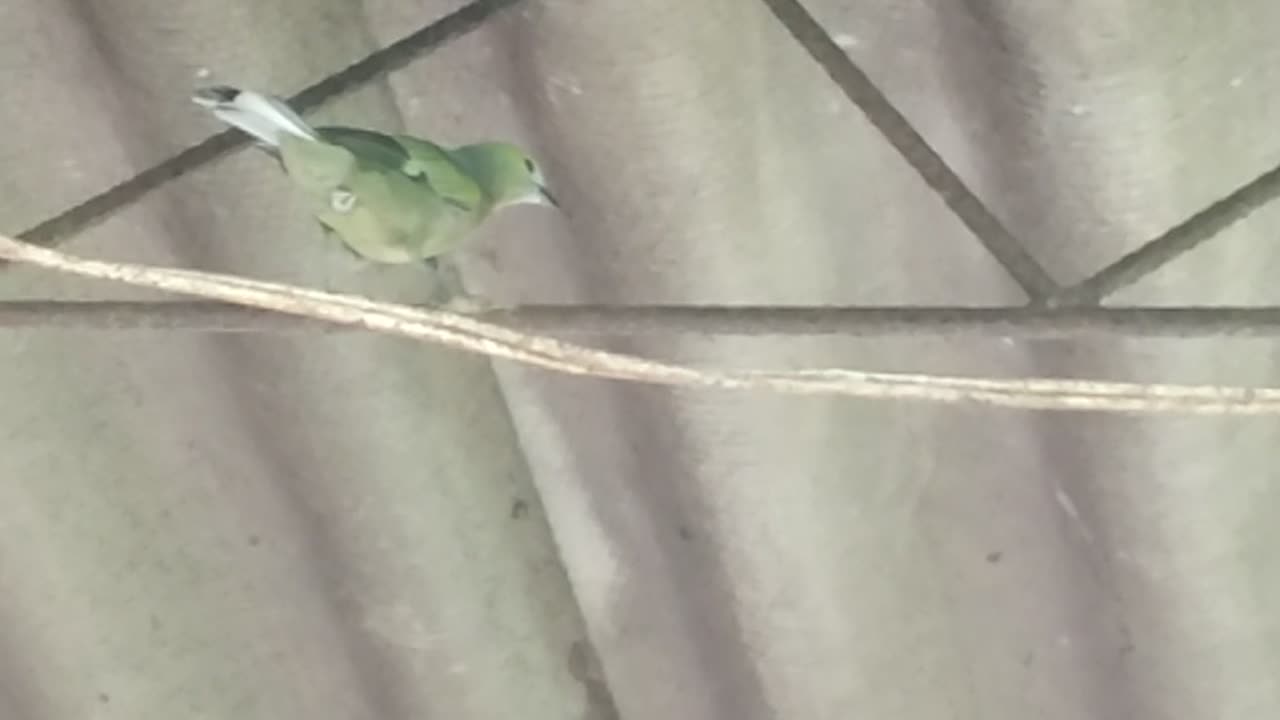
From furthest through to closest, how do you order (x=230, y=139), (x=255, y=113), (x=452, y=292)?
(x=452, y=292) < (x=230, y=139) < (x=255, y=113)

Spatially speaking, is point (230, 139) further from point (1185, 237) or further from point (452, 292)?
point (1185, 237)

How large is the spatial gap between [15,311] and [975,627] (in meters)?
0.69

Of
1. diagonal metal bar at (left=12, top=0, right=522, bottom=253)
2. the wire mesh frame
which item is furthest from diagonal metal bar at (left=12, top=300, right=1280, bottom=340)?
diagonal metal bar at (left=12, top=0, right=522, bottom=253)

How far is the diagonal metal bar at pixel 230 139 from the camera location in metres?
0.64

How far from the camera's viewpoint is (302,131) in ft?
1.69

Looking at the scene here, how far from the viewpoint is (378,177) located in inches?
21.7

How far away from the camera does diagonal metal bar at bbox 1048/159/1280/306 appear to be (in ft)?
1.86

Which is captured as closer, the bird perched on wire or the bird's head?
the bird perched on wire

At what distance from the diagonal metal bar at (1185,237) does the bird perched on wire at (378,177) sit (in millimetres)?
240

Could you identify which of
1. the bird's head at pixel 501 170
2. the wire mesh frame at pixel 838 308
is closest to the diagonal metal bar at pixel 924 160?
the wire mesh frame at pixel 838 308

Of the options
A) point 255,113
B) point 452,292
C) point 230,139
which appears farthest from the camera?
point 452,292

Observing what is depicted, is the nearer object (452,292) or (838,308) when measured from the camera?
(838,308)

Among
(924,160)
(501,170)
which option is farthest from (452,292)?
(924,160)

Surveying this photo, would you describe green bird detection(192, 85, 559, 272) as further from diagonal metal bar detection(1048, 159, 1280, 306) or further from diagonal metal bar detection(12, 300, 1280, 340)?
diagonal metal bar detection(1048, 159, 1280, 306)
